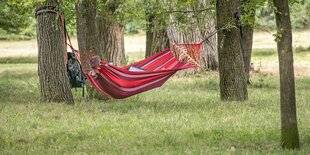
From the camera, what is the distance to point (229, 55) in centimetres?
1285

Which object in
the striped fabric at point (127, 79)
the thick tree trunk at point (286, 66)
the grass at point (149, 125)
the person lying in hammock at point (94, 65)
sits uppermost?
the thick tree trunk at point (286, 66)

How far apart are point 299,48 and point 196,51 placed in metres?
23.2

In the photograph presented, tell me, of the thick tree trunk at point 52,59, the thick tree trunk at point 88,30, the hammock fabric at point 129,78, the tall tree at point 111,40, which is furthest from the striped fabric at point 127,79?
the tall tree at point 111,40

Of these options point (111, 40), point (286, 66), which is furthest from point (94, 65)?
point (111, 40)

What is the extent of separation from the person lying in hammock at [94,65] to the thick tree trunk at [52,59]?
474 mm

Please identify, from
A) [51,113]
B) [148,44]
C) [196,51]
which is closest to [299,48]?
[148,44]

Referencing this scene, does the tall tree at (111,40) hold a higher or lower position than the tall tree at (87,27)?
lower

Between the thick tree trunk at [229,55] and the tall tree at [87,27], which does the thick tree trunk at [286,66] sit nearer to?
the thick tree trunk at [229,55]

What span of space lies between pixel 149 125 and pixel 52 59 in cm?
318

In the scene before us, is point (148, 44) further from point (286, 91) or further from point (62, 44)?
point (286, 91)

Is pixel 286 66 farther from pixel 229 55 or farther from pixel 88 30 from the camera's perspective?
pixel 88 30

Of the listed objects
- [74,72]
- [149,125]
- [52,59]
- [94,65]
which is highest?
[52,59]

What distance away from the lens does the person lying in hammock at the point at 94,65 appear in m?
12.5

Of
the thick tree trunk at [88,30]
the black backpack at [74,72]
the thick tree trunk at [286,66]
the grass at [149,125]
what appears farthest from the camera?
the black backpack at [74,72]
